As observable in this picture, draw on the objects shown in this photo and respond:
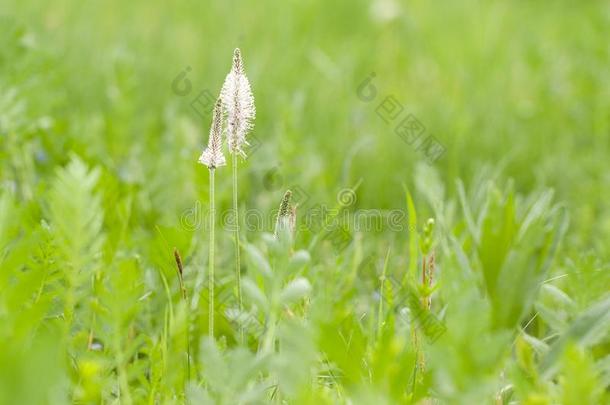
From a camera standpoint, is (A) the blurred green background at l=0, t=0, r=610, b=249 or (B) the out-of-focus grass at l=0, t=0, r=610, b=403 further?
(A) the blurred green background at l=0, t=0, r=610, b=249

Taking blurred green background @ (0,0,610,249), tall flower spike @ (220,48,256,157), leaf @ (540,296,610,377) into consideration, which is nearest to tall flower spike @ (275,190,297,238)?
tall flower spike @ (220,48,256,157)

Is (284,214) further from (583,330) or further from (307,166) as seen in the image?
(307,166)

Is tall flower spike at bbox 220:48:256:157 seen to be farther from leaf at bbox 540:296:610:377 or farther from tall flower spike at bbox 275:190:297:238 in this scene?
leaf at bbox 540:296:610:377

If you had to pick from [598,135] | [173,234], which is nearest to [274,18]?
[598,135]

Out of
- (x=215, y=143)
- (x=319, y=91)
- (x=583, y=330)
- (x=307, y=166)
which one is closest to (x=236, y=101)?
(x=215, y=143)

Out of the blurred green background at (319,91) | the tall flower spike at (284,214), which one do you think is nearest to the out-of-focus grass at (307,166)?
the blurred green background at (319,91)

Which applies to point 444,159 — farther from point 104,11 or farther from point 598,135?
point 104,11

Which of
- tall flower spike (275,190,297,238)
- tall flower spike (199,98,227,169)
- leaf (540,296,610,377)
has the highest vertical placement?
tall flower spike (199,98,227,169)
